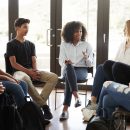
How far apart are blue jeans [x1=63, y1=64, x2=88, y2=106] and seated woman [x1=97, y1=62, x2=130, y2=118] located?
0.92 meters

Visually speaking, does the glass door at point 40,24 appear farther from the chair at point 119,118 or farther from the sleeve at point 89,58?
the chair at point 119,118

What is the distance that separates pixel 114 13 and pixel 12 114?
11.1 feet

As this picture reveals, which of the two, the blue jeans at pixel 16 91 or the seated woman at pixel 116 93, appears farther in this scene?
the blue jeans at pixel 16 91

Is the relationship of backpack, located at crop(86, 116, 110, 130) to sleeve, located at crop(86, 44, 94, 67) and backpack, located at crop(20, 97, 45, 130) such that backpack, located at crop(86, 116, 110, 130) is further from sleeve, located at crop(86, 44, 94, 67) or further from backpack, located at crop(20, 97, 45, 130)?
sleeve, located at crop(86, 44, 94, 67)

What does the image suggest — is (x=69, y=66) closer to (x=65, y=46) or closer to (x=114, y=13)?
(x=65, y=46)

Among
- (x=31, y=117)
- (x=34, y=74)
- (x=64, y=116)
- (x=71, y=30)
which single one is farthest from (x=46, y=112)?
(x=71, y=30)

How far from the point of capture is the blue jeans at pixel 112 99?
2424 millimetres

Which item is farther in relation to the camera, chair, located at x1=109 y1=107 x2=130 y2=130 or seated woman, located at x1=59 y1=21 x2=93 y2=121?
seated woman, located at x1=59 y1=21 x2=93 y2=121

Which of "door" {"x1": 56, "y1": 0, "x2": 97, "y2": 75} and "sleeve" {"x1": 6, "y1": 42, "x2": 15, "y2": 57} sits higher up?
"door" {"x1": 56, "y1": 0, "x2": 97, "y2": 75}

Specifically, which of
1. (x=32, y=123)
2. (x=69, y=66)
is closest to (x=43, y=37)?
(x=69, y=66)

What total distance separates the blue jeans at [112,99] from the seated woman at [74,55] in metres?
1.13

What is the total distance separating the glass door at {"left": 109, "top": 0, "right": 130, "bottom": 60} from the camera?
17.1 ft

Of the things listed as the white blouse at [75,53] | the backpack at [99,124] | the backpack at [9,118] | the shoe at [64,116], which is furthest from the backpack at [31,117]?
the white blouse at [75,53]

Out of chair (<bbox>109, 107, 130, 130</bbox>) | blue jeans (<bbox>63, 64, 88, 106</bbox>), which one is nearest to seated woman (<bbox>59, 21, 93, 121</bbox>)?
blue jeans (<bbox>63, 64, 88, 106</bbox>)
